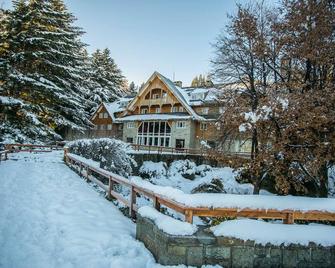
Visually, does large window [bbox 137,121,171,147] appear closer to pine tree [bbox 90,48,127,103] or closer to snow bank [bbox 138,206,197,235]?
pine tree [bbox 90,48,127,103]

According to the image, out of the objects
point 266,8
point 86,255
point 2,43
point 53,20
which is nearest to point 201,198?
point 86,255

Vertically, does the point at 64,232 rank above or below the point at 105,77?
below

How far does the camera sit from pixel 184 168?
27.6 m

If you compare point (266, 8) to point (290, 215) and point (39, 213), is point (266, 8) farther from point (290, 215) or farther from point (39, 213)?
point (39, 213)

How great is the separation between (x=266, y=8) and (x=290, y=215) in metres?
13.1

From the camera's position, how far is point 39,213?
21.2 feet

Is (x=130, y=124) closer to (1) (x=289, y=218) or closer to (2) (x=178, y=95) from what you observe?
(2) (x=178, y=95)

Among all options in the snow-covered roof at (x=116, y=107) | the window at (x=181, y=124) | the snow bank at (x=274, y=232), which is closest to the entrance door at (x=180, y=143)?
the window at (x=181, y=124)

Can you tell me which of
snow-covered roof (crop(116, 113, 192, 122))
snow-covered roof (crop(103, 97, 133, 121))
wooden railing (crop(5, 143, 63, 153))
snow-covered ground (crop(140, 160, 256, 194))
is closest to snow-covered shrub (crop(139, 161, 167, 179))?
snow-covered ground (crop(140, 160, 256, 194))

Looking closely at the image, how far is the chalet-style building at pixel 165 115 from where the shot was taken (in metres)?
35.5

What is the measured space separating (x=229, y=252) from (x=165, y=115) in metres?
33.1

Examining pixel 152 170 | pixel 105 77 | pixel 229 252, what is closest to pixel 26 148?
pixel 152 170

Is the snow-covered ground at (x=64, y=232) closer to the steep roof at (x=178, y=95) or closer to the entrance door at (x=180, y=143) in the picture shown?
the steep roof at (x=178, y=95)

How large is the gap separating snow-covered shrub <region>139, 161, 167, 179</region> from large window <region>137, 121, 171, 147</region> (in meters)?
10.7
